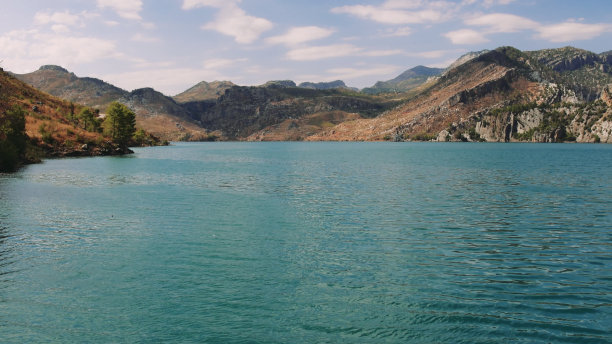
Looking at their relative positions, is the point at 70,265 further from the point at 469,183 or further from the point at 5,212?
the point at 469,183

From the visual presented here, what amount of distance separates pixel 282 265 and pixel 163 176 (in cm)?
5996

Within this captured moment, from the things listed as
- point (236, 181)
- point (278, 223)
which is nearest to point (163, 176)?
point (236, 181)

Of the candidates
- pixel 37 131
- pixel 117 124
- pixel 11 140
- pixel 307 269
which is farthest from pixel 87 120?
pixel 307 269

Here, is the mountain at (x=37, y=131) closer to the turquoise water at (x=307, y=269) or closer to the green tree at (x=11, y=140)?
the green tree at (x=11, y=140)

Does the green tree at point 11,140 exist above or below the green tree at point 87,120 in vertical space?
below

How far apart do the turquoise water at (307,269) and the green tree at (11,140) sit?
37.2m

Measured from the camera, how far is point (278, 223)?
39438mm

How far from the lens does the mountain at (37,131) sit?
86250mm

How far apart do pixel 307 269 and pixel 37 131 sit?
13045 centimetres

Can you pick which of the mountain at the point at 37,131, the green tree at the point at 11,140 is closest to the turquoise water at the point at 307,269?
the green tree at the point at 11,140

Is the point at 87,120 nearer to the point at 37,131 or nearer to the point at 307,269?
the point at 37,131

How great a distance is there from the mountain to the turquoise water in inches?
1812

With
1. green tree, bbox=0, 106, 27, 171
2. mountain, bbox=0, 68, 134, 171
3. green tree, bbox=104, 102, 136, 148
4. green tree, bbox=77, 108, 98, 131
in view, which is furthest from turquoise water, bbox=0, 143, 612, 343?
green tree, bbox=104, 102, 136, 148

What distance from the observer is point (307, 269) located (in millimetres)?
25719
